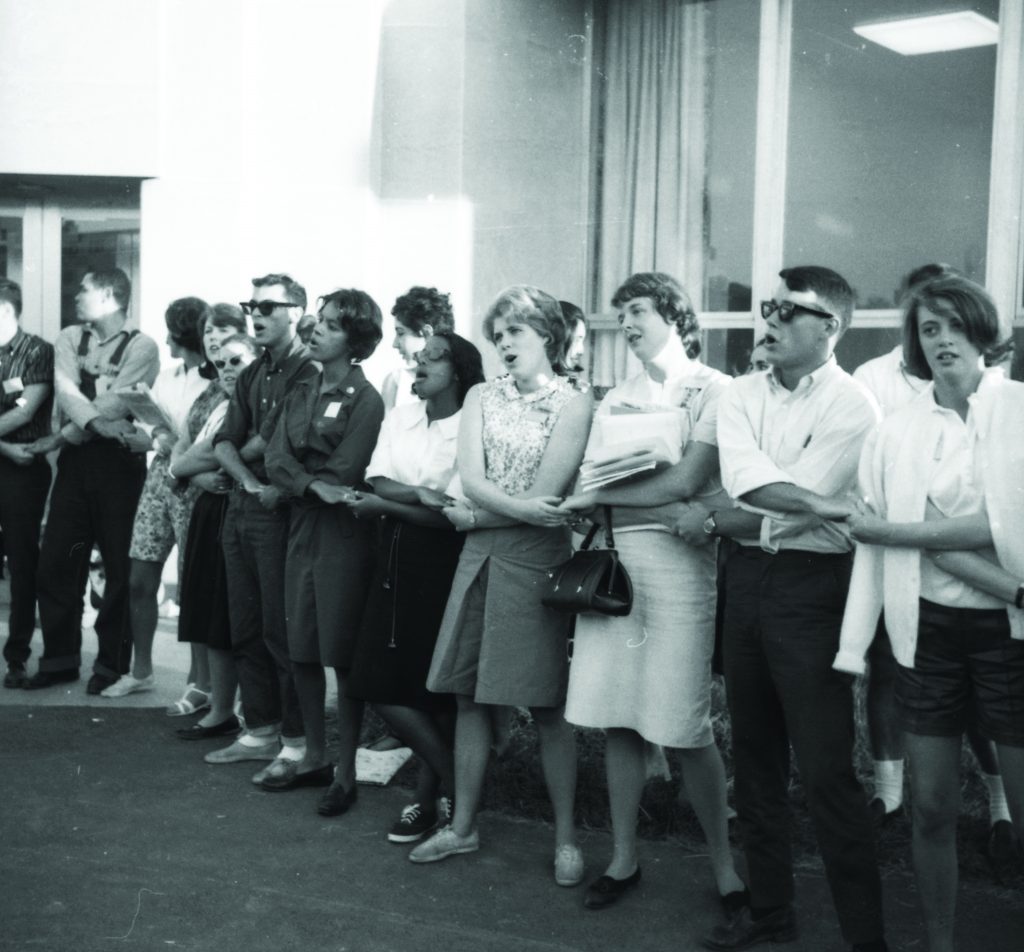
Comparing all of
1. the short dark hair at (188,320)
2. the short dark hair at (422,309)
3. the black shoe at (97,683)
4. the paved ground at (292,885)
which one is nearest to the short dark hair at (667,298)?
the short dark hair at (422,309)

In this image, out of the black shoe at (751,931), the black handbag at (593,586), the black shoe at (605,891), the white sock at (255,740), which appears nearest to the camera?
the black shoe at (751,931)

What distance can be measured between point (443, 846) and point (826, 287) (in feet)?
8.13

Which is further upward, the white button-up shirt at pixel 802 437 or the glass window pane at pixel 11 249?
the glass window pane at pixel 11 249

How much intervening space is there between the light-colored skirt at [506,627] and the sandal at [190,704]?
2673mm

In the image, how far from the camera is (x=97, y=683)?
796 centimetres

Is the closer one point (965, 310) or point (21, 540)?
point (965, 310)

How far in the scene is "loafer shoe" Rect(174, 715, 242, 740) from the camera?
7082mm

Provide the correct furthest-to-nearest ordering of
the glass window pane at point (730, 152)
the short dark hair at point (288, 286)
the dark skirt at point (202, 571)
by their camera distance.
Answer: the glass window pane at point (730, 152) → the dark skirt at point (202, 571) → the short dark hair at point (288, 286)

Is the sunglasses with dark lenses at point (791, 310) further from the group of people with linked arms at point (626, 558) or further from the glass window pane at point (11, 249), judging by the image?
the glass window pane at point (11, 249)

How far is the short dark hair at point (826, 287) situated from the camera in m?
4.40

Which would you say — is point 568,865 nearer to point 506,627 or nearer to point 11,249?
point 506,627

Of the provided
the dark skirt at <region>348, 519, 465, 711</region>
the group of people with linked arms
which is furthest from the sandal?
the dark skirt at <region>348, 519, 465, 711</region>

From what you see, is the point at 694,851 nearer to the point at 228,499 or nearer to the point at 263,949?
the point at 263,949

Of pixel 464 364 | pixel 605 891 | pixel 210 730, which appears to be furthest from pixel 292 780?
pixel 464 364
